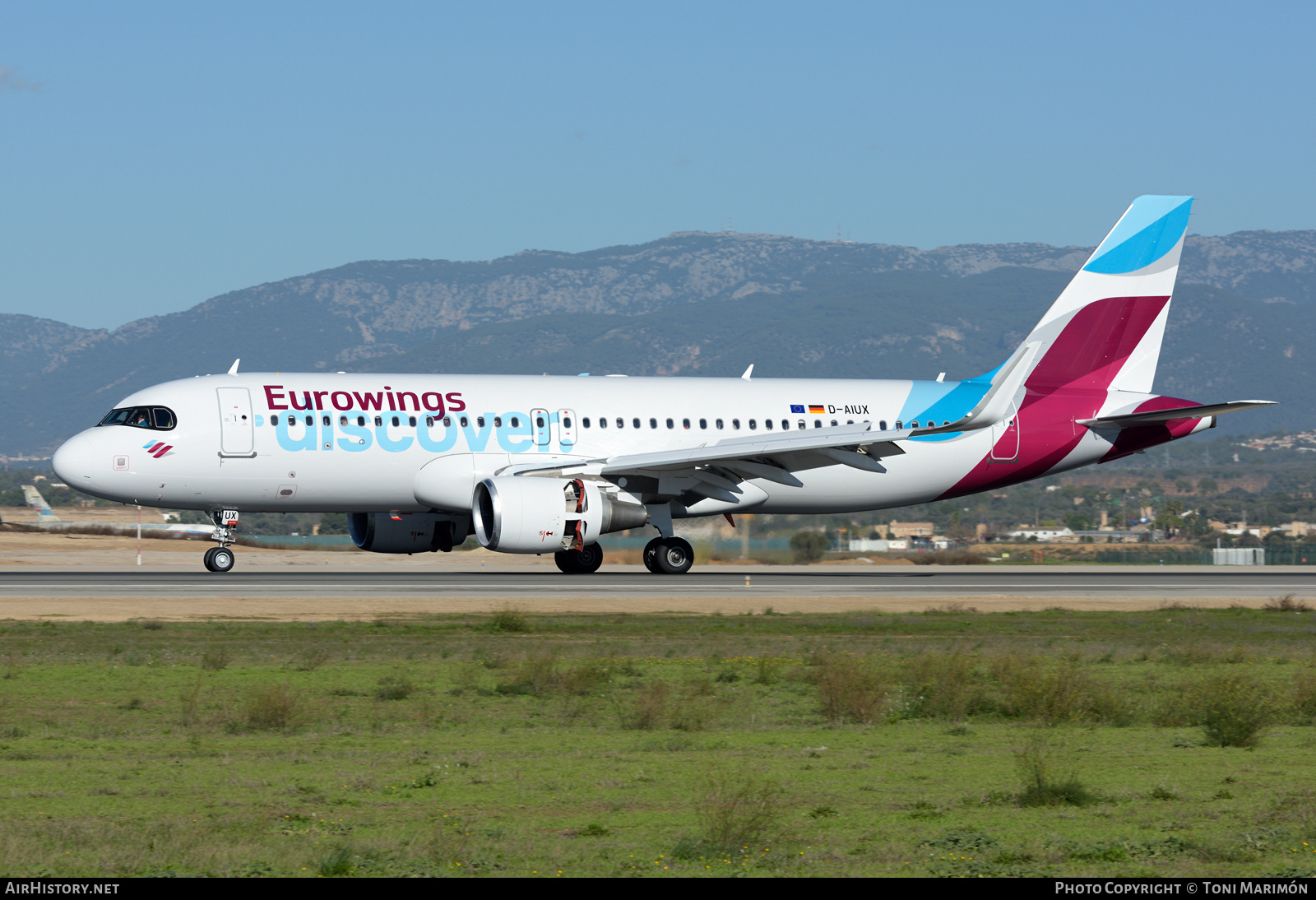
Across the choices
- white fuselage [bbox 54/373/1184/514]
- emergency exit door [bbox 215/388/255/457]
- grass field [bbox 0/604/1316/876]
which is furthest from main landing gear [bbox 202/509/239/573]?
grass field [bbox 0/604/1316/876]

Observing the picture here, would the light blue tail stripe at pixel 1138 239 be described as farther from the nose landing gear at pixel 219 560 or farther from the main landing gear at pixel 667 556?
the nose landing gear at pixel 219 560

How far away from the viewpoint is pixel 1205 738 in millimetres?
14297

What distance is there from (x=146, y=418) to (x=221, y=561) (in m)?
3.78

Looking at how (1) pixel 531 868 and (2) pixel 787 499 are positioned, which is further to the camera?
(2) pixel 787 499

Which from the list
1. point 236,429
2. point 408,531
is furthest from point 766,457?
point 236,429

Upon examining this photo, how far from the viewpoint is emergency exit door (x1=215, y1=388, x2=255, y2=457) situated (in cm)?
3344

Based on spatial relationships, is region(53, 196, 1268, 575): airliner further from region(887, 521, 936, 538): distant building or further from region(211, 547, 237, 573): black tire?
region(887, 521, 936, 538): distant building

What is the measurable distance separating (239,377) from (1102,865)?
2845 centimetres

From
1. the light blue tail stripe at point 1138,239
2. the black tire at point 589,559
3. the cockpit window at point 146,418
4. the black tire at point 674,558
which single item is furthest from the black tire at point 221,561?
the light blue tail stripe at point 1138,239

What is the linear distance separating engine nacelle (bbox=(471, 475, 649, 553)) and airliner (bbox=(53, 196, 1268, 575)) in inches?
1.9

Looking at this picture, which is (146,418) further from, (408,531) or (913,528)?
(913,528)

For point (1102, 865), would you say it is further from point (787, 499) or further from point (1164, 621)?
point (787, 499)

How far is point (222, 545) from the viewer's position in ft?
117
